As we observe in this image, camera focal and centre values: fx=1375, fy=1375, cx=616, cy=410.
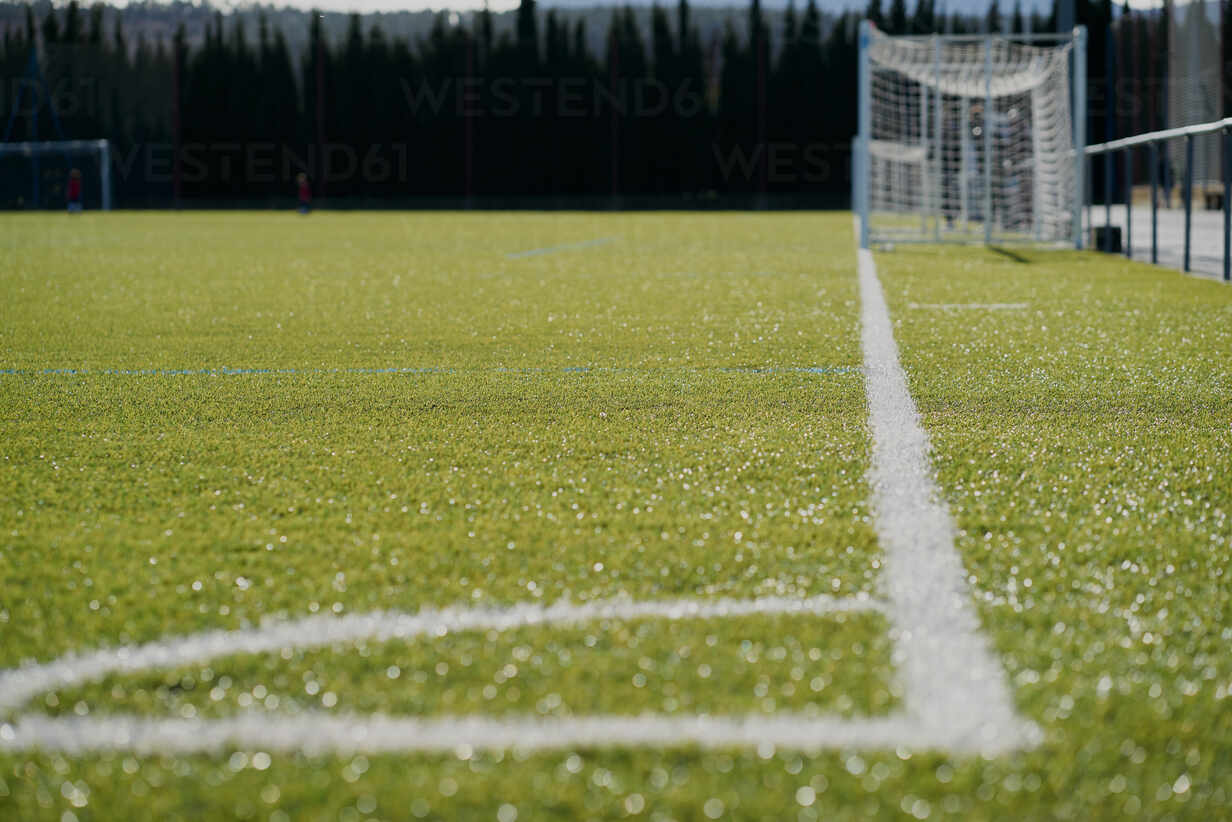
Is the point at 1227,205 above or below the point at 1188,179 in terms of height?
below

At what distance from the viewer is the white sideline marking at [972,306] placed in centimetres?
727

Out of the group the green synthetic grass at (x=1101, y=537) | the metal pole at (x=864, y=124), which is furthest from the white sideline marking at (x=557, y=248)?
the green synthetic grass at (x=1101, y=537)

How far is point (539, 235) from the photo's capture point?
18250 mm

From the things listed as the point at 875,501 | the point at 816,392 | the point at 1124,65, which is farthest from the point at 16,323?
the point at 1124,65

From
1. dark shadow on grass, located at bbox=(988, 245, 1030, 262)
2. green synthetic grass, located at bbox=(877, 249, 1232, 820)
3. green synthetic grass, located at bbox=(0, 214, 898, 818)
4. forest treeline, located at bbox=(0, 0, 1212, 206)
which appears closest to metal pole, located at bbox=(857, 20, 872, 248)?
dark shadow on grass, located at bbox=(988, 245, 1030, 262)

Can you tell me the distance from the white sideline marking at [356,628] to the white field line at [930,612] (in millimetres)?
122

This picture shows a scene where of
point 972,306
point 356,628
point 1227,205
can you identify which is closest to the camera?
point 356,628

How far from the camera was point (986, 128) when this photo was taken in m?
13.3

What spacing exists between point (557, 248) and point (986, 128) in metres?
4.47

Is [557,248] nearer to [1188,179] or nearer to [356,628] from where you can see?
[1188,179]

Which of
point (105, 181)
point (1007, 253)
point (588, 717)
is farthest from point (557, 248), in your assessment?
point (105, 181)

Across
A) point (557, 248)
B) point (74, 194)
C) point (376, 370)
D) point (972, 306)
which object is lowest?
point (376, 370)

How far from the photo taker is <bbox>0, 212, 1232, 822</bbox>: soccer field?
1577mm

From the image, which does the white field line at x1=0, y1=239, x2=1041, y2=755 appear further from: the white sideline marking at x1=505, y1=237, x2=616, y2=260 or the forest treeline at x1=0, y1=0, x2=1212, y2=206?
the forest treeline at x1=0, y1=0, x2=1212, y2=206
